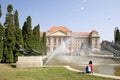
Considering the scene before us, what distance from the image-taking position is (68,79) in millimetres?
11500

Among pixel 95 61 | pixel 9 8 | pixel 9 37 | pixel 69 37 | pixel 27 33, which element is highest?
pixel 69 37

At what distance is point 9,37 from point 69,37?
92645mm

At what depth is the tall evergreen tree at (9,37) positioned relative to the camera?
973 inches

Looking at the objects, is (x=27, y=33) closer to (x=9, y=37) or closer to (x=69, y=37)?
(x=9, y=37)

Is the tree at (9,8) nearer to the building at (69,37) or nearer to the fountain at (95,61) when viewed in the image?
the fountain at (95,61)

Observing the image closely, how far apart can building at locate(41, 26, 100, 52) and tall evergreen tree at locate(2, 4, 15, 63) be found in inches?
3541

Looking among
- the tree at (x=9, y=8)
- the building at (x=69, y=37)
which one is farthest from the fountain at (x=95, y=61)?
the building at (x=69, y=37)

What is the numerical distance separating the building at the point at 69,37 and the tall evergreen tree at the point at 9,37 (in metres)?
89.9

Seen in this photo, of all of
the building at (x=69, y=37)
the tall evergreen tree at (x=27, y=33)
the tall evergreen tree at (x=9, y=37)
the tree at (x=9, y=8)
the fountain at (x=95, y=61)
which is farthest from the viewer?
the building at (x=69, y=37)

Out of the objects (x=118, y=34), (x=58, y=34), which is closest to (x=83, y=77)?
(x=118, y=34)

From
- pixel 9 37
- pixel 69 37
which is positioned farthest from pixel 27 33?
pixel 69 37

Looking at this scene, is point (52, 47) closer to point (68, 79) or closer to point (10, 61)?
point (10, 61)

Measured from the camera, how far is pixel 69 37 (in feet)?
385

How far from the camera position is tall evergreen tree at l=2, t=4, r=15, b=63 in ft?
81.0
